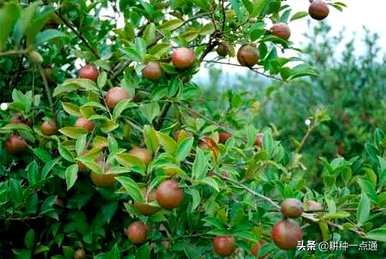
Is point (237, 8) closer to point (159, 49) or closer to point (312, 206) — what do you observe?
point (159, 49)

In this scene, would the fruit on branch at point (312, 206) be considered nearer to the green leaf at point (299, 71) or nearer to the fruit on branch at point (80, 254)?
the green leaf at point (299, 71)

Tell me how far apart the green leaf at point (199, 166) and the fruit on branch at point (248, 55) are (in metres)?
0.28

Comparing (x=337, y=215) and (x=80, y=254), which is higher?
(x=337, y=215)

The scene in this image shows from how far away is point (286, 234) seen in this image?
3.44 feet

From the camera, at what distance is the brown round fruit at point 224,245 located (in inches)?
46.9

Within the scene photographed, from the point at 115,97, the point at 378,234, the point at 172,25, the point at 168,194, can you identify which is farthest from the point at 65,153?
the point at 378,234

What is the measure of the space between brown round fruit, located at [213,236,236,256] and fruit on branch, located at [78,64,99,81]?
0.43 metres

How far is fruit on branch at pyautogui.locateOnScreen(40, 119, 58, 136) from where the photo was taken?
4.25 ft

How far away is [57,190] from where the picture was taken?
1.39 metres

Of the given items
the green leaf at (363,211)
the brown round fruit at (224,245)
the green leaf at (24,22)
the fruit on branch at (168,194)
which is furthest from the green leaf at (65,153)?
the green leaf at (363,211)

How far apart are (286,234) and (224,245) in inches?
7.0

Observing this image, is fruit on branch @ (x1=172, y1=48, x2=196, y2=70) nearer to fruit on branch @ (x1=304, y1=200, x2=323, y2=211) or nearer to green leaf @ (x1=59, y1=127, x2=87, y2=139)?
green leaf @ (x1=59, y1=127, x2=87, y2=139)

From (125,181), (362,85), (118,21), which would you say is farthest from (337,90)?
(125,181)

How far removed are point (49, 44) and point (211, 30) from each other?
0.48 m
